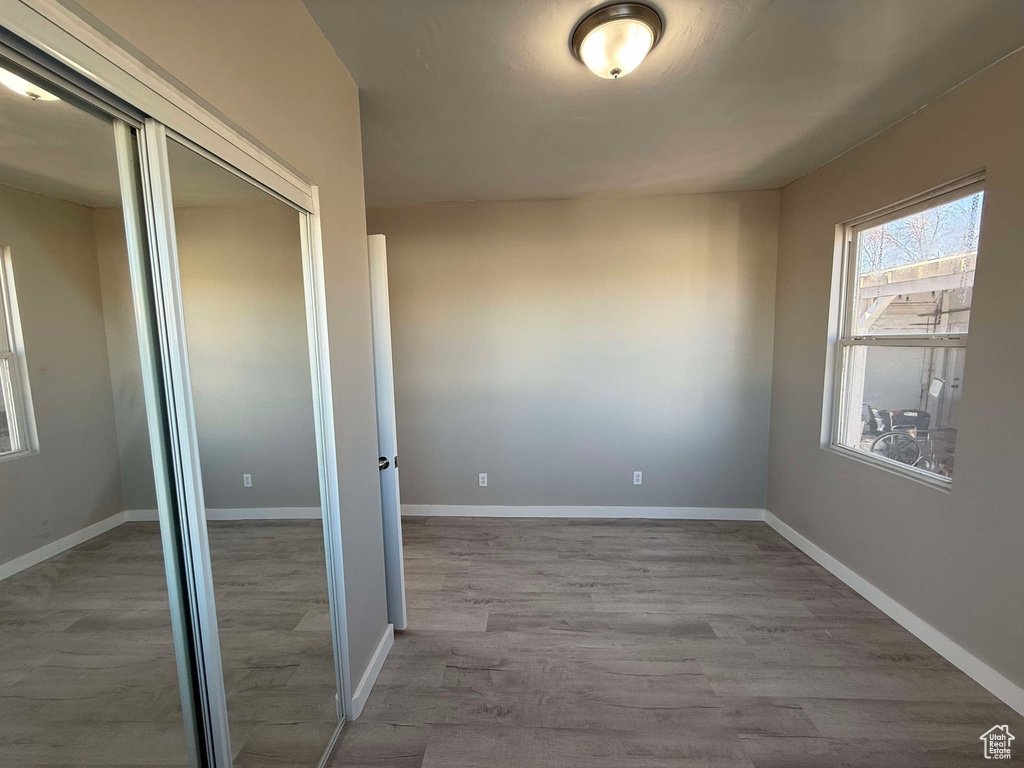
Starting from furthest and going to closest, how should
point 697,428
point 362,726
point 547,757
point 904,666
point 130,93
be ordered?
point 697,428 → point 904,666 → point 362,726 → point 547,757 → point 130,93

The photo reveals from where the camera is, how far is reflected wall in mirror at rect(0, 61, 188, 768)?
613 millimetres

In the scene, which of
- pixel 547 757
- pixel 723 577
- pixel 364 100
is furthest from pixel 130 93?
pixel 723 577

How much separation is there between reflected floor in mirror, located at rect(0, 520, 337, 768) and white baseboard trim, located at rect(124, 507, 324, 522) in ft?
0.07

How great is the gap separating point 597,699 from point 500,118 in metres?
2.71

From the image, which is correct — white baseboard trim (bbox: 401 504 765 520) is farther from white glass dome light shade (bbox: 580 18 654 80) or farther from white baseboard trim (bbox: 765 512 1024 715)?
white glass dome light shade (bbox: 580 18 654 80)

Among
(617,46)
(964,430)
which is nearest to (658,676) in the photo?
(964,430)

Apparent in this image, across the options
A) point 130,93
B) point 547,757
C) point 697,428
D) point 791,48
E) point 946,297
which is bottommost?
point 547,757

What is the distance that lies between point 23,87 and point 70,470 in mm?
612

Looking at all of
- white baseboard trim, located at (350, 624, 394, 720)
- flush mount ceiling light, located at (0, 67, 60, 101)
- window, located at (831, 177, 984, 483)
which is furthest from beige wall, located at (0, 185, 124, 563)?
window, located at (831, 177, 984, 483)

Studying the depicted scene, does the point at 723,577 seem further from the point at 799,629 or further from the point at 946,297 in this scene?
the point at 946,297

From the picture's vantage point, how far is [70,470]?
706 mm

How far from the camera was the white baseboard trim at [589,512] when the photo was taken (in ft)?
10.9

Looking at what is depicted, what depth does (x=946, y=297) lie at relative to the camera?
1.94 metres

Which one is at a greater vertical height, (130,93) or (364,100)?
(364,100)
